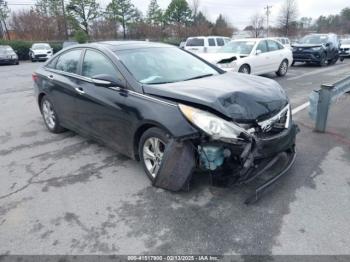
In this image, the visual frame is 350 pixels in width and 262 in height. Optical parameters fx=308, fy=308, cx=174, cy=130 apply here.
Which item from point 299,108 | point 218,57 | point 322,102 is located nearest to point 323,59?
point 218,57

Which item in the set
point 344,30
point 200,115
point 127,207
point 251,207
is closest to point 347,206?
point 251,207

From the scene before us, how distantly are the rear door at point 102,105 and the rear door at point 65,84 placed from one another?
195 millimetres

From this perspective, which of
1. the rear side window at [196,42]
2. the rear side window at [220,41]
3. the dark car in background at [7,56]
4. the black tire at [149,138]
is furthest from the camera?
the dark car in background at [7,56]

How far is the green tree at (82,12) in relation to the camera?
5252cm

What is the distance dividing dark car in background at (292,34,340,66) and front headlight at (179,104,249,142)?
1446 centimetres

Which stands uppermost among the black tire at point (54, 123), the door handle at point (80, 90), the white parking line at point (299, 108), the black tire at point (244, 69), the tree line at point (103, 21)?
the tree line at point (103, 21)

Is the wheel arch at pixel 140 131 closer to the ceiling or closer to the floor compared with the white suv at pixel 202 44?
closer to the floor

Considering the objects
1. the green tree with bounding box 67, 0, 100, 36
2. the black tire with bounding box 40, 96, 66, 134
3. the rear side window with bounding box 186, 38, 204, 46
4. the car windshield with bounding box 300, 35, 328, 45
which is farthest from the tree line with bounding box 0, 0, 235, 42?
the black tire with bounding box 40, 96, 66, 134

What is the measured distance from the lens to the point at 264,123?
10.5 ft

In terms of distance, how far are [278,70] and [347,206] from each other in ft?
33.8

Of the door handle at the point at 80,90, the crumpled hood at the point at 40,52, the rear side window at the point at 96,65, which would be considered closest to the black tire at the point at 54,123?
the door handle at the point at 80,90

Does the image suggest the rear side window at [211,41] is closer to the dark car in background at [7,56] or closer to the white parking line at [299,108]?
the white parking line at [299,108]

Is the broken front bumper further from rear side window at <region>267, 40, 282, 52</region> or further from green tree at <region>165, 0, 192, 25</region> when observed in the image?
green tree at <region>165, 0, 192, 25</region>

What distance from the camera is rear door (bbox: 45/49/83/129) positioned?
4602mm
